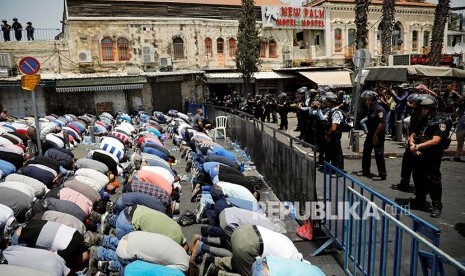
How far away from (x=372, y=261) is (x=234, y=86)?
72.8 ft

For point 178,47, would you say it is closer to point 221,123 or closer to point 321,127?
point 221,123

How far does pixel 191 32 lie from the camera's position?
23484 millimetres

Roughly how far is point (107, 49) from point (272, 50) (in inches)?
482

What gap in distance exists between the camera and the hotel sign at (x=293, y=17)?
82.2ft

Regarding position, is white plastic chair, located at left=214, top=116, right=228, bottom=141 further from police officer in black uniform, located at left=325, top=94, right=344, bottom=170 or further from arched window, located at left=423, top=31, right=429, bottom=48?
arched window, located at left=423, top=31, right=429, bottom=48

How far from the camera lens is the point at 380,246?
3816mm

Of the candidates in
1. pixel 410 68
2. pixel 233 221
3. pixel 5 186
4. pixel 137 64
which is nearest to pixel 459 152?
pixel 410 68

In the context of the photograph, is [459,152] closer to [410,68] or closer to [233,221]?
[410,68]

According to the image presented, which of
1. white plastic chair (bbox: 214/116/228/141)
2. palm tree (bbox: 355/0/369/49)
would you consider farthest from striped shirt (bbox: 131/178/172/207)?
palm tree (bbox: 355/0/369/49)

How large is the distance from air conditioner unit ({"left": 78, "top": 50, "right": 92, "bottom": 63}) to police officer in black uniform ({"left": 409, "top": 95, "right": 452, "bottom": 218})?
798 inches

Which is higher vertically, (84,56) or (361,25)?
(84,56)

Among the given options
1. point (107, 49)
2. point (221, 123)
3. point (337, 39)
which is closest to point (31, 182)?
point (221, 123)

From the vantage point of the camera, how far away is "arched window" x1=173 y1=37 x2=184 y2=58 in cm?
2336

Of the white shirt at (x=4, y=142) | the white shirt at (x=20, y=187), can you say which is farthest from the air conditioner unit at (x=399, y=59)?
the white shirt at (x=20, y=187)
